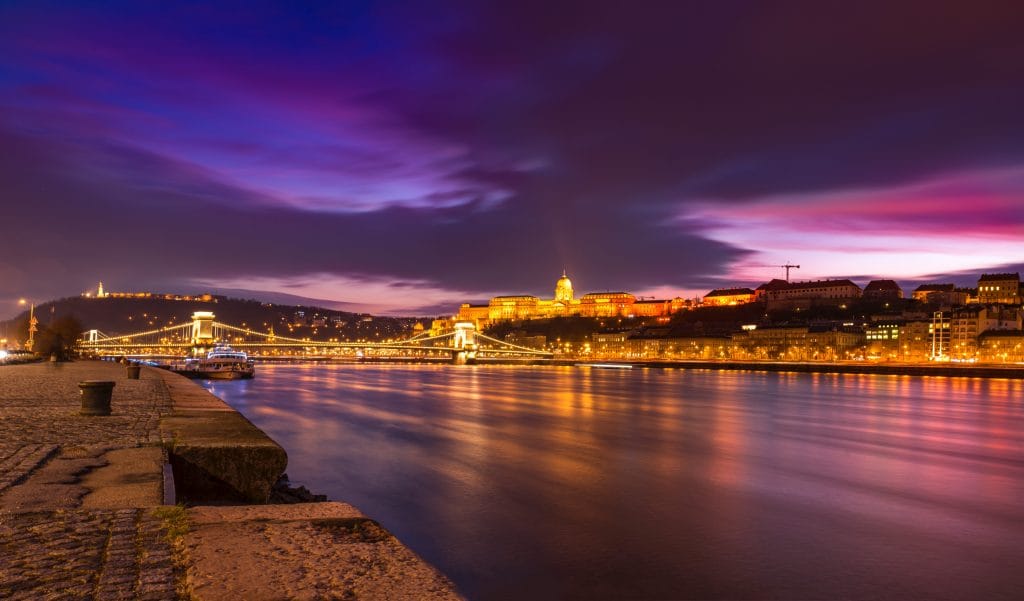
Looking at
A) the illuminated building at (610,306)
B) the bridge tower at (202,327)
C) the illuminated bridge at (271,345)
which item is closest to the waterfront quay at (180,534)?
the illuminated bridge at (271,345)

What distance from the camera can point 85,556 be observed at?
3713mm

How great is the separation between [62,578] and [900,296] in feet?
556

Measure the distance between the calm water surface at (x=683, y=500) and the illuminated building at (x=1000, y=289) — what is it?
115 m

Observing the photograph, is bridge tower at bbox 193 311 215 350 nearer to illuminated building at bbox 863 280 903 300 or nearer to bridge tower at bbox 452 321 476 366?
bridge tower at bbox 452 321 476 366

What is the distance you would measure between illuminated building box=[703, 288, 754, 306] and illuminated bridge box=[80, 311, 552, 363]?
180 feet

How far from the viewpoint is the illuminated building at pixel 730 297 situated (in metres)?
174

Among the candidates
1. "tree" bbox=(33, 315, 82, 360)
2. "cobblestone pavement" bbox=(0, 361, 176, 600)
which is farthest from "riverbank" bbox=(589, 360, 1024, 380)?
"cobblestone pavement" bbox=(0, 361, 176, 600)

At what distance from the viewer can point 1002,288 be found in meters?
127

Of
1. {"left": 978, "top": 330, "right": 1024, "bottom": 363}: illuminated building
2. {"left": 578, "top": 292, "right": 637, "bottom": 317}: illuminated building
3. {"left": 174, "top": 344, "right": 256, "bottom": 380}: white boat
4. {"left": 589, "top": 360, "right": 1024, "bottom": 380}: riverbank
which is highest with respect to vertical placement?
{"left": 578, "top": 292, "right": 637, "bottom": 317}: illuminated building

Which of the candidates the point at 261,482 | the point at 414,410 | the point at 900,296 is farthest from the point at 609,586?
the point at 900,296

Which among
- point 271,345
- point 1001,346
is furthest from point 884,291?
point 271,345

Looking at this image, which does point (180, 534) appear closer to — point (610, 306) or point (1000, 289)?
point (1000, 289)

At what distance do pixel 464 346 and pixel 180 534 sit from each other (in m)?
117

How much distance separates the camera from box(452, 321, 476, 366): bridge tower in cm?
11738
